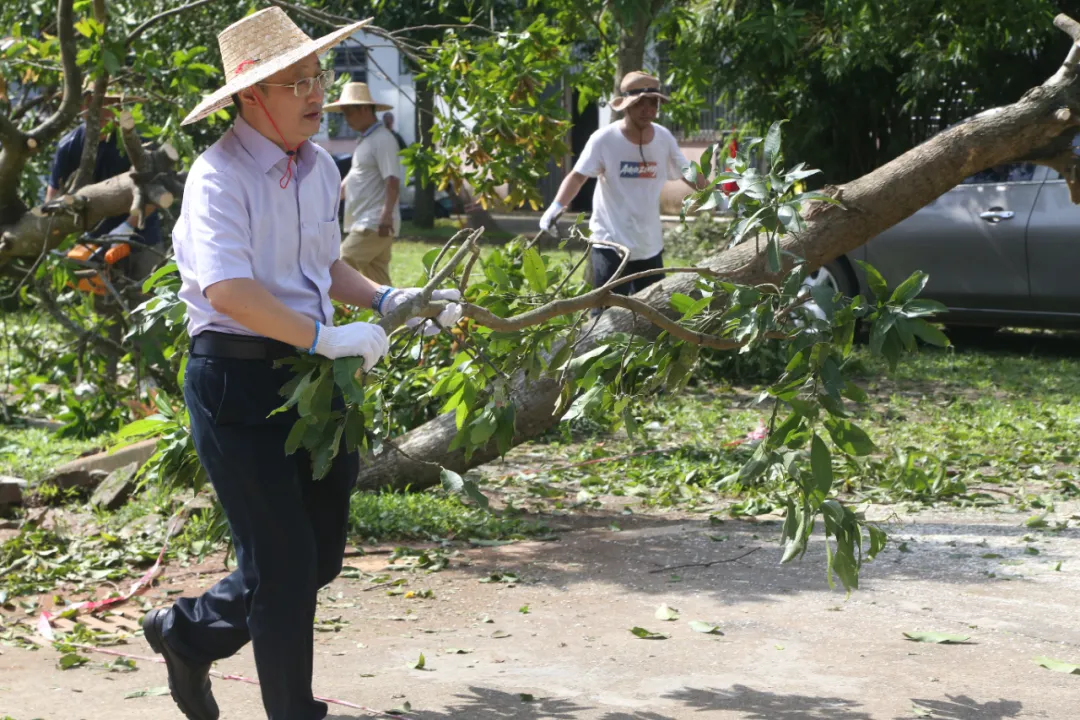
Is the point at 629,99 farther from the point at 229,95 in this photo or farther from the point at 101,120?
the point at 229,95

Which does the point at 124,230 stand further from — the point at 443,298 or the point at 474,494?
the point at 474,494

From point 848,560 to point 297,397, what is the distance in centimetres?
157

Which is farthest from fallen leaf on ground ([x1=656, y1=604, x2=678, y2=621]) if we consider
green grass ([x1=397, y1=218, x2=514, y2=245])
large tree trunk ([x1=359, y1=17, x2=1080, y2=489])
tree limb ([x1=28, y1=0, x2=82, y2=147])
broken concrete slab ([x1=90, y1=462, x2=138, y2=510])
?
green grass ([x1=397, y1=218, x2=514, y2=245])

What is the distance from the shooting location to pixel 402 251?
66.3 ft

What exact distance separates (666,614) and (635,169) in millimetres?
3735

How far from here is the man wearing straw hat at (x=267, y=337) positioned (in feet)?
10.5

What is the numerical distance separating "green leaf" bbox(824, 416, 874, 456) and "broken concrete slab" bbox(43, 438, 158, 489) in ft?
13.0

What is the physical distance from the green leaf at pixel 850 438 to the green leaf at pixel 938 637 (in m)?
0.89

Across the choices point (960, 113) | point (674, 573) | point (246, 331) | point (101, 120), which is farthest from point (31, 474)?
point (960, 113)

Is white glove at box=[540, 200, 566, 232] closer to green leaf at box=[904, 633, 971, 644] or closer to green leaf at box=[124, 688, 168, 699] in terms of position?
green leaf at box=[904, 633, 971, 644]

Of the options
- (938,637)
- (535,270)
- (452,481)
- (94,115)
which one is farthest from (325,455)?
(94,115)

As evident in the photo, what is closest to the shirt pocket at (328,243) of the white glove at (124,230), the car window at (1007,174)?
the white glove at (124,230)

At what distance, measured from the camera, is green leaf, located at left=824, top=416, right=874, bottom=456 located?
365 centimetres

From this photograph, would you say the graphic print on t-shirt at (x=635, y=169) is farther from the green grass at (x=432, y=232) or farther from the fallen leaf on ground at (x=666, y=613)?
the green grass at (x=432, y=232)
